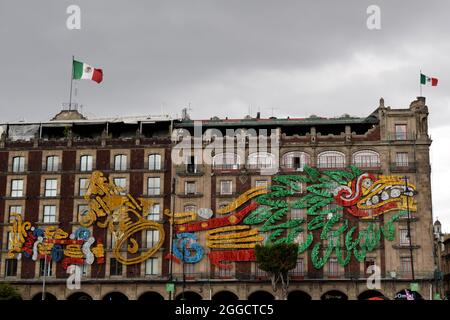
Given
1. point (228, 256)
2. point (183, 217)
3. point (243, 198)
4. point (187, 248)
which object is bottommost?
point (228, 256)

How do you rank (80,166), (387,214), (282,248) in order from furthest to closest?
(80,166) → (387,214) → (282,248)

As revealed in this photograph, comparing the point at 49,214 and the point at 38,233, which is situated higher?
the point at 49,214

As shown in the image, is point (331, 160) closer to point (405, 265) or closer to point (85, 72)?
point (405, 265)

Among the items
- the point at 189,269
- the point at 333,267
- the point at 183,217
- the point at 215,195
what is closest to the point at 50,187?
the point at 183,217

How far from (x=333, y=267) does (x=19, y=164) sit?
1707 inches

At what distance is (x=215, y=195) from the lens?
82625 millimetres

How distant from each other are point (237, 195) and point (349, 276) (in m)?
16.9

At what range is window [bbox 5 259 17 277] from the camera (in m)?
83.2

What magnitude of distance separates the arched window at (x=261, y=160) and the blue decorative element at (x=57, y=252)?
26358 mm

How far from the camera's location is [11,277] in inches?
3265

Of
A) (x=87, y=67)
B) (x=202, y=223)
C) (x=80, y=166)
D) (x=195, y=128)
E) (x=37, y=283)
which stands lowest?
(x=37, y=283)

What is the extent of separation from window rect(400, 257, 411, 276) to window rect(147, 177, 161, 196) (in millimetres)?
31378

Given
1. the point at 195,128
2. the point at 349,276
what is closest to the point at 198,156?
the point at 195,128

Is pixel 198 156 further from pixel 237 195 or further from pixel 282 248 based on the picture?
Answer: pixel 282 248
